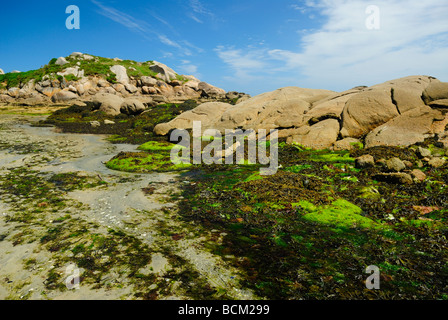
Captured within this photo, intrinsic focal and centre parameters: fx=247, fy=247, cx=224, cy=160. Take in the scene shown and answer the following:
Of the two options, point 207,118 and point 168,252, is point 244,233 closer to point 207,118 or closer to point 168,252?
point 168,252

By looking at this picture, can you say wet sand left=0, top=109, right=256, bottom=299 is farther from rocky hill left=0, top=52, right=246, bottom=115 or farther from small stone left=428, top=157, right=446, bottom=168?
rocky hill left=0, top=52, right=246, bottom=115

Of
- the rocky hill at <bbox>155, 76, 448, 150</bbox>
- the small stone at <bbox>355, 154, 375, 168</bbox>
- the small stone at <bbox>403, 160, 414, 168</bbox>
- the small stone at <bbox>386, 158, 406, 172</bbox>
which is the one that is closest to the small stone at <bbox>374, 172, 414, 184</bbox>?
the small stone at <bbox>386, 158, 406, 172</bbox>

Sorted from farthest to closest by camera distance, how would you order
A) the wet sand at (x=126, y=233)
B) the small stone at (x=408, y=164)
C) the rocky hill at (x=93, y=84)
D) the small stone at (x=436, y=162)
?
the rocky hill at (x=93, y=84) → the small stone at (x=408, y=164) → the small stone at (x=436, y=162) → the wet sand at (x=126, y=233)

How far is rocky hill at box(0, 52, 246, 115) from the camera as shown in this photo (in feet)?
178

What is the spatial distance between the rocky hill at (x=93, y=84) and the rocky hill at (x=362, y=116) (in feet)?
92.9

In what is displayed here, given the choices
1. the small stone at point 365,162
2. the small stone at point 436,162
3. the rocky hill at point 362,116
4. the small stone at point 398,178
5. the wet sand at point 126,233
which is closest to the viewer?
the wet sand at point 126,233

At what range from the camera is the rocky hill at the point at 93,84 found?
5431 centimetres

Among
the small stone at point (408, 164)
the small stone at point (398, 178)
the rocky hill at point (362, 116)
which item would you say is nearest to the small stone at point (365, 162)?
the small stone at point (408, 164)

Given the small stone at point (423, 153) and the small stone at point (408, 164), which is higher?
Answer: the small stone at point (423, 153)

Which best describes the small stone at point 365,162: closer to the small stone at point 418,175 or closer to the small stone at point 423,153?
the small stone at point 418,175

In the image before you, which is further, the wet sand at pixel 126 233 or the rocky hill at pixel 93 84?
the rocky hill at pixel 93 84

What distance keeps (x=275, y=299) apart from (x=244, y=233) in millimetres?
2223

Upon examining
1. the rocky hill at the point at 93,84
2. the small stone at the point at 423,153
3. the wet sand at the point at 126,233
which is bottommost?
the wet sand at the point at 126,233
